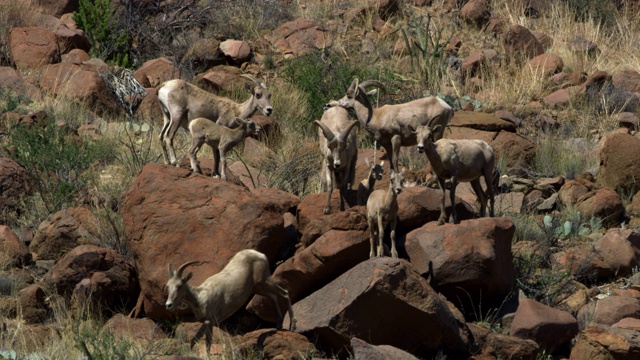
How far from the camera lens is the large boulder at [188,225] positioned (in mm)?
10180

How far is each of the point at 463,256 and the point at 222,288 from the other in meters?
2.70

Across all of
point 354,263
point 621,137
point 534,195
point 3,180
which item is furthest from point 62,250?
point 621,137

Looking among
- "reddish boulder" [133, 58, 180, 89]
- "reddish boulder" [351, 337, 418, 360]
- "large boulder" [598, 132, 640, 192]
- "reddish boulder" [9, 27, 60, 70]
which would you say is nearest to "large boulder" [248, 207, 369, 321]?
"reddish boulder" [351, 337, 418, 360]

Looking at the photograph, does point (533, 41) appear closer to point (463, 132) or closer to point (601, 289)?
point (463, 132)

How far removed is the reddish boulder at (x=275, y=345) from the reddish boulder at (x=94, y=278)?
1.88 metres

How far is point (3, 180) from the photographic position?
43.2 ft

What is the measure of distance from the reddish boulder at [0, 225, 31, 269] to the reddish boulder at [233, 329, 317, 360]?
3.45 meters

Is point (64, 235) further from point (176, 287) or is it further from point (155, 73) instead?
point (155, 73)

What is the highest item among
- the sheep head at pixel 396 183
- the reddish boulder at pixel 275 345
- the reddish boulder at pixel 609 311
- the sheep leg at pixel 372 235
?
the sheep head at pixel 396 183

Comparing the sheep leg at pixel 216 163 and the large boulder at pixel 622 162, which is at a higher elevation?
the sheep leg at pixel 216 163

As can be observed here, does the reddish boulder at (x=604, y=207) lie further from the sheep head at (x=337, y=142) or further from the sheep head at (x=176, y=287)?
the sheep head at (x=176, y=287)

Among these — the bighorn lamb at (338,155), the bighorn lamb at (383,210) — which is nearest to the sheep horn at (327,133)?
the bighorn lamb at (338,155)

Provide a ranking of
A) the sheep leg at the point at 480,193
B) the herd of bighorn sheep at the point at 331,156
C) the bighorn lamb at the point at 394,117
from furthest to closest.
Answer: the bighorn lamb at the point at 394,117, the sheep leg at the point at 480,193, the herd of bighorn sheep at the point at 331,156

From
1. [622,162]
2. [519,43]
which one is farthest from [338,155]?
[519,43]
